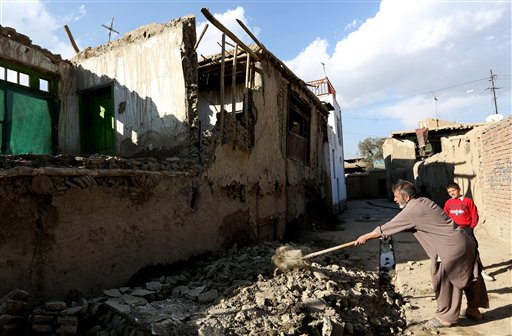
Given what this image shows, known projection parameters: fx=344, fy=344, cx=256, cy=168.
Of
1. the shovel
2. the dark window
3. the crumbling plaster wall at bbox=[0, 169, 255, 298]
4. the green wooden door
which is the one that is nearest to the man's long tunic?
the shovel

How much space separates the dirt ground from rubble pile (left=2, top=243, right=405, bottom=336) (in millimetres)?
253

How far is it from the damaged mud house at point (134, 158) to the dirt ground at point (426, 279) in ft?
8.11

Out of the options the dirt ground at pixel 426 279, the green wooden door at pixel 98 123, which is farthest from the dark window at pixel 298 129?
the green wooden door at pixel 98 123

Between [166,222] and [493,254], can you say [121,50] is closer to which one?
[166,222]

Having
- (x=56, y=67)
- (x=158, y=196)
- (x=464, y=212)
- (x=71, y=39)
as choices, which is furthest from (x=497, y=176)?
(x=71, y=39)

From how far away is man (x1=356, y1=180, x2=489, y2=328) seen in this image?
145 inches

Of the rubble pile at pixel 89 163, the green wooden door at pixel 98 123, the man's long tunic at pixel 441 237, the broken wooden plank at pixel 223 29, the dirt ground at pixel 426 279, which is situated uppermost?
the broken wooden plank at pixel 223 29

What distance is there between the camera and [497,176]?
793cm

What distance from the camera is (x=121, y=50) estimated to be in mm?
7121

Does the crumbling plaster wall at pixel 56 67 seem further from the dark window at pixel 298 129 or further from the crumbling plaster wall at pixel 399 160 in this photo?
the crumbling plaster wall at pixel 399 160

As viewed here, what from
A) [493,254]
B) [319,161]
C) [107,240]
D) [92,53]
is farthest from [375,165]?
[107,240]

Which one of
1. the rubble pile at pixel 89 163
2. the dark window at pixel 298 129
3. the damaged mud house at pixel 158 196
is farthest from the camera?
the dark window at pixel 298 129

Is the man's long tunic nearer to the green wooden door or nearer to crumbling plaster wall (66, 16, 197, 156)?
crumbling plaster wall (66, 16, 197, 156)

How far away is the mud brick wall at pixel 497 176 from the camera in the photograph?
7.30 metres
